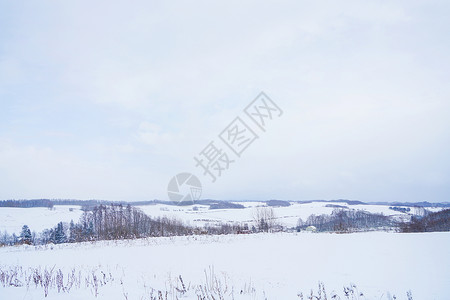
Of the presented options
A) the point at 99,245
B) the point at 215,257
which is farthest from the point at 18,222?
the point at 215,257

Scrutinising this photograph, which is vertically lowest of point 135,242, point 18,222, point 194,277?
point 18,222

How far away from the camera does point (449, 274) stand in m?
9.29

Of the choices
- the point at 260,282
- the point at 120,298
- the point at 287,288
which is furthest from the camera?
the point at 260,282

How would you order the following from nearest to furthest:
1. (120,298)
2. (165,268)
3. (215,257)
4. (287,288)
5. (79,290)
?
(120,298)
(79,290)
(287,288)
(165,268)
(215,257)

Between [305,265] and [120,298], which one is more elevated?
[120,298]

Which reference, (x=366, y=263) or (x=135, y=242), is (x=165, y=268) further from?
(x=135, y=242)

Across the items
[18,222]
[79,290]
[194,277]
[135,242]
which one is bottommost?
[18,222]

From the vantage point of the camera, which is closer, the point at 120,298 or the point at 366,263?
the point at 120,298

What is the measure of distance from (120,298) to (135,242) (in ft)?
61.0

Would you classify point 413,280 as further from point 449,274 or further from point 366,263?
point 366,263

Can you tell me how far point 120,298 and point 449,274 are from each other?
10.6m

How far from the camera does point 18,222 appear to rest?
7144 cm

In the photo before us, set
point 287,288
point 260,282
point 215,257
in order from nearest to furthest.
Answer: point 287,288 → point 260,282 → point 215,257

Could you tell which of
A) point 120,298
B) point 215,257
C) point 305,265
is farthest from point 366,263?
point 120,298
